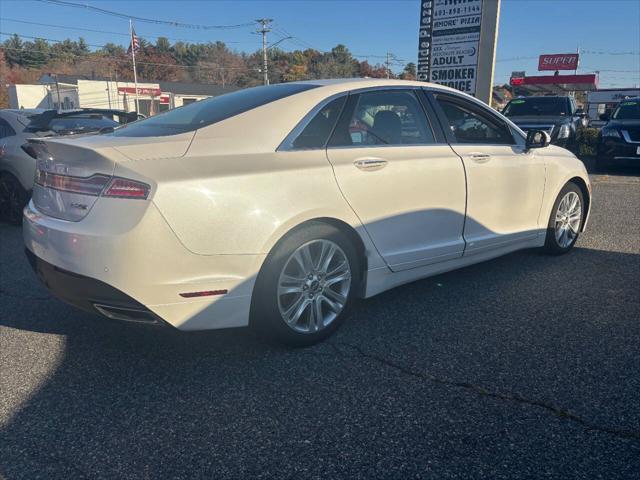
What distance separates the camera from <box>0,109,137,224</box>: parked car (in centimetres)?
654

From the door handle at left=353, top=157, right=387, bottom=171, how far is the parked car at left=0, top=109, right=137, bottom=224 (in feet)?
15.0

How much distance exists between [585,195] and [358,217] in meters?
3.28

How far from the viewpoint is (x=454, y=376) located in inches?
111

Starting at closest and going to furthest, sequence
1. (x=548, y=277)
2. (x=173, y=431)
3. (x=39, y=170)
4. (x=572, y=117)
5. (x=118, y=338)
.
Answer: (x=173, y=431) → (x=39, y=170) → (x=118, y=338) → (x=548, y=277) → (x=572, y=117)

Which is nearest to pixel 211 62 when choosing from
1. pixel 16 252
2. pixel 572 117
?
pixel 572 117

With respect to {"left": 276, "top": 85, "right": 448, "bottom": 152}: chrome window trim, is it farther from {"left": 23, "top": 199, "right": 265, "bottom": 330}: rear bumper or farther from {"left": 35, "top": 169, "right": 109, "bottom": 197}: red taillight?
{"left": 35, "top": 169, "right": 109, "bottom": 197}: red taillight

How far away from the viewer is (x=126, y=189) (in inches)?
99.9

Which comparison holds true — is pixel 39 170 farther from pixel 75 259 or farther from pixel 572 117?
pixel 572 117

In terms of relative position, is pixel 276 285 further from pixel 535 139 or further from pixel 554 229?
pixel 554 229

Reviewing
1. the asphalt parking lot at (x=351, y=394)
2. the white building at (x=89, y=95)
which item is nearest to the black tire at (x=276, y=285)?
the asphalt parking lot at (x=351, y=394)

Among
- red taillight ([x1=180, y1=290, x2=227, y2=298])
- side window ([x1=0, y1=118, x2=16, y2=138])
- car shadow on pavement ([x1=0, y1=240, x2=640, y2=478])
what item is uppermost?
side window ([x1=0, y1=118, x2=16, y2=138])

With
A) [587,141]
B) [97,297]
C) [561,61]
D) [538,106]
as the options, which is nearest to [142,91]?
[561,61]

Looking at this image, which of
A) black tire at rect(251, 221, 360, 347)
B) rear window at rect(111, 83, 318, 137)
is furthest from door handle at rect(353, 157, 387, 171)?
rear window at rect(111, 83, 318, 137)

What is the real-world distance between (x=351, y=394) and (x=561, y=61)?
61482 mm
